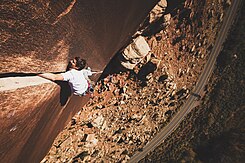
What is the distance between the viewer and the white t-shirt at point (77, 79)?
14.6 feet

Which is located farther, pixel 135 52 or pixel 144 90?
pixel 144 90

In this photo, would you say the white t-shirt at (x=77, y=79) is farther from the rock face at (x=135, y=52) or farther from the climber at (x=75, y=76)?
the rock face at (x=135, y=52)

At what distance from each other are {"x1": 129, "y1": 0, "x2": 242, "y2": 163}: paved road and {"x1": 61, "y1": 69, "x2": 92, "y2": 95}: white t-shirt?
12.7 metres

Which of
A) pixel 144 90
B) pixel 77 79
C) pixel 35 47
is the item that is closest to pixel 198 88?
pixel 144 90

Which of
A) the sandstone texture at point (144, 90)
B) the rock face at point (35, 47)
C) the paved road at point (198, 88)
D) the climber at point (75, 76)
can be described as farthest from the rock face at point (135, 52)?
the paved road at point (198, 88)

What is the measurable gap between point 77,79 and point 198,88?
1454 centimetres

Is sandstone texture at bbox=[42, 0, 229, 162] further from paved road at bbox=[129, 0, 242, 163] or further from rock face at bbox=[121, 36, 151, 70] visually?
paved road at bbox=[129, 0, 242, 163]

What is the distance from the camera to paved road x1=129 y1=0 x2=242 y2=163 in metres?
17.0

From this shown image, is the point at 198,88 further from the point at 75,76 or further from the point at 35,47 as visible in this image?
the point at 35,47

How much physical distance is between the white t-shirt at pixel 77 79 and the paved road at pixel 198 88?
41.7ft

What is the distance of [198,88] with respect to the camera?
17.7 metres

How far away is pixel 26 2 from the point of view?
2494 millimetres

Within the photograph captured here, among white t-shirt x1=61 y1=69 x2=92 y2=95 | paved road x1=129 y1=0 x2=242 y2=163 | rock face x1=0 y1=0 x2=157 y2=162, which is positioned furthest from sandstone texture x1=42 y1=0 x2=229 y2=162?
rock face x1=0 y1=0 x2=157 y2=162

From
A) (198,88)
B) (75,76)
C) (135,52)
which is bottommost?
(75,76)
